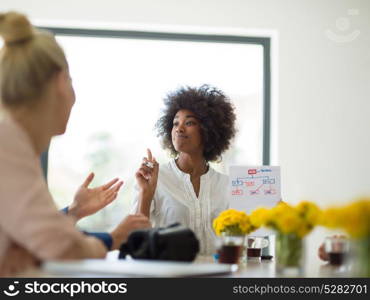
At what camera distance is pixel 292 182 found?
13.2 feet

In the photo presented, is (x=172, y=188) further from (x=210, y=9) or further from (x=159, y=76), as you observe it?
(x=210, y=9)

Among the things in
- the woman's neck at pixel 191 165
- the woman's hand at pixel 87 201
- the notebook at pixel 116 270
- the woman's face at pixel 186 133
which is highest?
the woman's face at pixel 186 133

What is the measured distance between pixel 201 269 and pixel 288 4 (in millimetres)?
3245

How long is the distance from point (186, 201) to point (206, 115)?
23.0 inches

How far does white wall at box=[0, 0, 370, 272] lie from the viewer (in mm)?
4016

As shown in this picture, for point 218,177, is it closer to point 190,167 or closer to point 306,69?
point 190,167

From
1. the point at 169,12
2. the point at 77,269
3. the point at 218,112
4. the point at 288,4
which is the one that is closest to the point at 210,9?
the point at 169,12

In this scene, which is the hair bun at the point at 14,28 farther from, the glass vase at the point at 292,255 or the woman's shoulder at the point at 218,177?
the woman's shoulder at the point at 218,177

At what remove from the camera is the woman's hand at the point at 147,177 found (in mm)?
2756

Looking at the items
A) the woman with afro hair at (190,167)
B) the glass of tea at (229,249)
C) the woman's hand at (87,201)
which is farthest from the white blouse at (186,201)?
the glass of tea at (229,249)

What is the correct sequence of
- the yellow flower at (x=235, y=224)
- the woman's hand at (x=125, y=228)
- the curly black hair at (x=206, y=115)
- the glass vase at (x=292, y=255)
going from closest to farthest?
the glass vase at (x=292, y=255) → the woman's hand at (x=125, y=228) → the yellow flower at (x=235, y=224) → the curly black hair at (x=206, y=115)

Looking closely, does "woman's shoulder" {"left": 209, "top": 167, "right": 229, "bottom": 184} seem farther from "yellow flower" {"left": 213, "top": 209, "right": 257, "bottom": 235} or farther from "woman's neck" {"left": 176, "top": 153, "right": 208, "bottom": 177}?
"yellow flower" {"left": 213, "top": 209, "right": 257, "bottom": 235}

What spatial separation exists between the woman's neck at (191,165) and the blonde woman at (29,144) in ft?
5.30

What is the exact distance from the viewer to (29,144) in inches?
49.9
